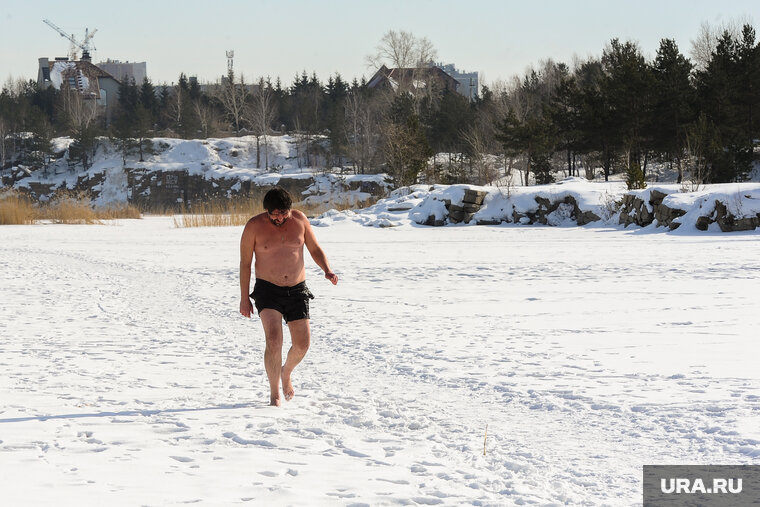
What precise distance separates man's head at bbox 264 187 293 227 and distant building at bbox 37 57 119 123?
9123 cm

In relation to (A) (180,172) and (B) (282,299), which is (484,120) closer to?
(A) (180,172)

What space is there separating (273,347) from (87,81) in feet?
318

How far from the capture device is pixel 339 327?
30.3ft

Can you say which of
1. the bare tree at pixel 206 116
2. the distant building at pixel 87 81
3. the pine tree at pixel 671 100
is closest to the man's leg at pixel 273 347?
the pine tree at pixel 671 100

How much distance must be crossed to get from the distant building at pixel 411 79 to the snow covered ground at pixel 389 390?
66.8 meters

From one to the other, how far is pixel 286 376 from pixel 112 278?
9.27 metres

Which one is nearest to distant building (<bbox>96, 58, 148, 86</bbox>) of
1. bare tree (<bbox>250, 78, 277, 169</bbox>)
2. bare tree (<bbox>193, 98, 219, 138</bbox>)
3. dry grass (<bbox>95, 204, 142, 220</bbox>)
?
bare tree (<bbox>193, 98, 219, 138</bbox>)

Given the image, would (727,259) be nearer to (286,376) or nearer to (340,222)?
(286,376)

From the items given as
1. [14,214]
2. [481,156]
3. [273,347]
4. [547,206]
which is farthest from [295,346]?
[481,156]

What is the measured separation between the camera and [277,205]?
5375mm

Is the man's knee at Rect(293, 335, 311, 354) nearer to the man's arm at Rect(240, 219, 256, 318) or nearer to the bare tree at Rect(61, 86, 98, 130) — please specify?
the man's arm at Rect(240, 219, 256, 318)

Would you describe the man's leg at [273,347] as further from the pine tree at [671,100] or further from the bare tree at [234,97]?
the bare tree at [234,97]

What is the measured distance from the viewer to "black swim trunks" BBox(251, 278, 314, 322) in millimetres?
5461

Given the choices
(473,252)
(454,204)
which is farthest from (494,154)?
(473,252)
